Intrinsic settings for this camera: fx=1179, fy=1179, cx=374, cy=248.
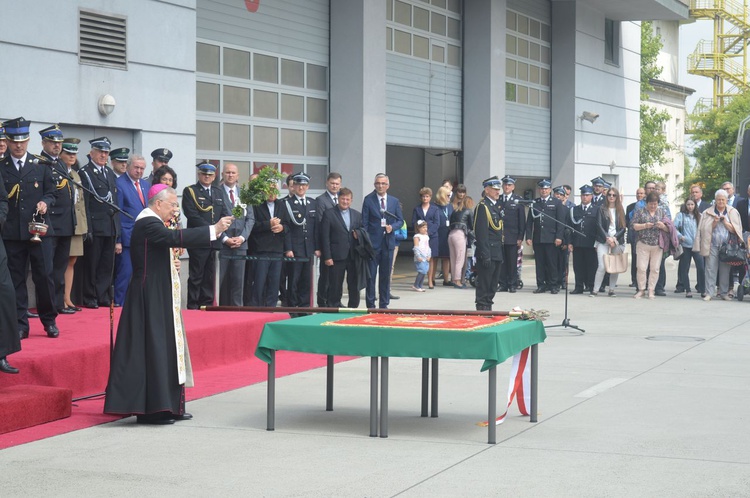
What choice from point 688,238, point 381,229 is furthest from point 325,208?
point 688,238

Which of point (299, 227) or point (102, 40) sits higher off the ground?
point (102, 40)

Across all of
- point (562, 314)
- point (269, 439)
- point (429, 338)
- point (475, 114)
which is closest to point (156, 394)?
point (269, 439)

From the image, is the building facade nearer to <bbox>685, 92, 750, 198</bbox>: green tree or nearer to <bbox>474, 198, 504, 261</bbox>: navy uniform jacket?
<bbox>474, 198, 504, 261</bbox>: navy uniform jacket

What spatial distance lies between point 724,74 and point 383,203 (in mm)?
47108

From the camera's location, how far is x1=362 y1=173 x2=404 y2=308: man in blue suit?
17.1 metres

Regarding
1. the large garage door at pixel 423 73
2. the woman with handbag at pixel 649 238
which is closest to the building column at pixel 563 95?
the large garage door at pixel 423 73

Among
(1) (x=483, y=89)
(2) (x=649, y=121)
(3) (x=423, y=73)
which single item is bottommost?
(1) (x=483, y=89)

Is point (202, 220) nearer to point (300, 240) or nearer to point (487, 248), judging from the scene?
point (300, 240)

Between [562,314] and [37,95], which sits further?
[562,314]

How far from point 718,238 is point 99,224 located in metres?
10.9

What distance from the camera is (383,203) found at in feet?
56.6

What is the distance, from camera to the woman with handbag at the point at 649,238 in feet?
65.4

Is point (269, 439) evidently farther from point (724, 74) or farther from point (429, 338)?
point (724, 74)

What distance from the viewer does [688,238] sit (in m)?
20.5
